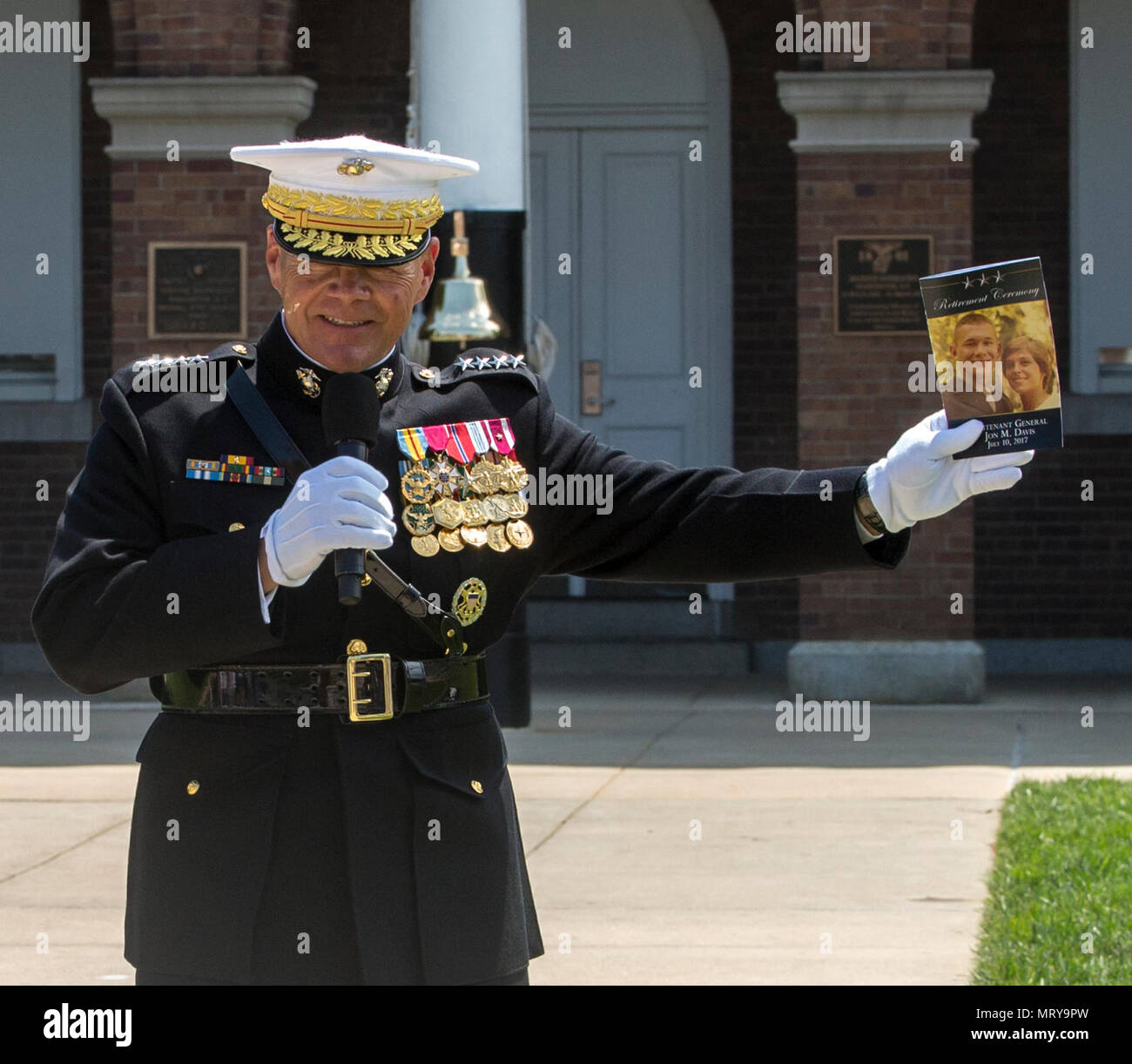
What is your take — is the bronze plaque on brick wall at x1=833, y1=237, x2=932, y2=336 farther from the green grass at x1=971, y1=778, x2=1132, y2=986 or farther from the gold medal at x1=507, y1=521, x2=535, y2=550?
the gold medal at x1=507, y1=521, x2=535, y2=550

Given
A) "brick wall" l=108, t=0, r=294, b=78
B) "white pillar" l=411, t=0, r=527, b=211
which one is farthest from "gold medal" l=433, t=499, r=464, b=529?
"brick wall" l=108, t=0, r=294, b=78

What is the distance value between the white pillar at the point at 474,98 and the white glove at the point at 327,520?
659 cm

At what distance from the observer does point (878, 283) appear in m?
10.6

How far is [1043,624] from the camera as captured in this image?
12008 mm

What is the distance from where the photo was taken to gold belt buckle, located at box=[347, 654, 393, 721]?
2857 mm

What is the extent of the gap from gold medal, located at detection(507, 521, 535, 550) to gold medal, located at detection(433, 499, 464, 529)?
94mm

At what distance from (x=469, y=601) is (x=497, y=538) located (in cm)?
11

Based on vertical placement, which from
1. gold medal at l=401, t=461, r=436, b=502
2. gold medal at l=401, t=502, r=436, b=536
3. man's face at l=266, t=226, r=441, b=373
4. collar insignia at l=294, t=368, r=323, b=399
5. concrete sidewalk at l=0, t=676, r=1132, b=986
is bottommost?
concrete sidewalk at l=0, t=676, r=1132, b=986

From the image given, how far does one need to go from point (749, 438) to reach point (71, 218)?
4.21m

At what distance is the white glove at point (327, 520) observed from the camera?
259 cm

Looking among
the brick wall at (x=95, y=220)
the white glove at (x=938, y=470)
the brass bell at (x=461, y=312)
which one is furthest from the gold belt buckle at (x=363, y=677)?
the brick wall at (x=95, y=220)

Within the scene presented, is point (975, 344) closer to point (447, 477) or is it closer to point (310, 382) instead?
point (447, 477)

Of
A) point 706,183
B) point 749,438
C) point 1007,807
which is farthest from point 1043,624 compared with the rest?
point 1007,807

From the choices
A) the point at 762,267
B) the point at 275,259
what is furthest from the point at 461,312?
the point at 275,259
